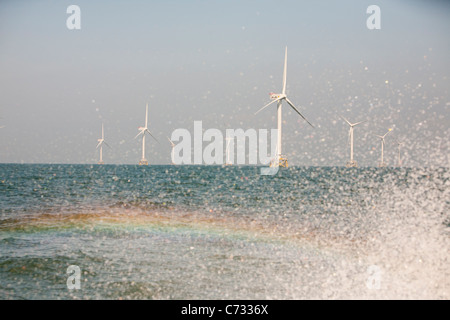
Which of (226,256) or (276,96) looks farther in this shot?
(276,96)

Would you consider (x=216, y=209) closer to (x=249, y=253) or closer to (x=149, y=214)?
(x=149, y=214)

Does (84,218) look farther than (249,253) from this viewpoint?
Yes

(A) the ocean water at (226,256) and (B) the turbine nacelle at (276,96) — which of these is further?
(B) the turbine nacelle at (276,96)

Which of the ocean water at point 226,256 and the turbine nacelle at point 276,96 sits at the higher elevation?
the turbine nacelle at point 276,96

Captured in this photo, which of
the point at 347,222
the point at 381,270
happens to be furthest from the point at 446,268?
the point at 347,222

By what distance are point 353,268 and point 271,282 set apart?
2537 millimetres

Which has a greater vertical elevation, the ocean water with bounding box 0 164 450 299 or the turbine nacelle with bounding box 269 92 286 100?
the turbine nacelle with bounding box 269 92 286 100

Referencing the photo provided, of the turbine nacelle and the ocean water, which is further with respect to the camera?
the turbine nacelle

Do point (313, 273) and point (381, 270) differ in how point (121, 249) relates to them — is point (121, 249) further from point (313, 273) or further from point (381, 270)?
point (381, 270)

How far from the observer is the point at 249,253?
12.4 m

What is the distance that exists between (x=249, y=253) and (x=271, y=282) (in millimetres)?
3079
